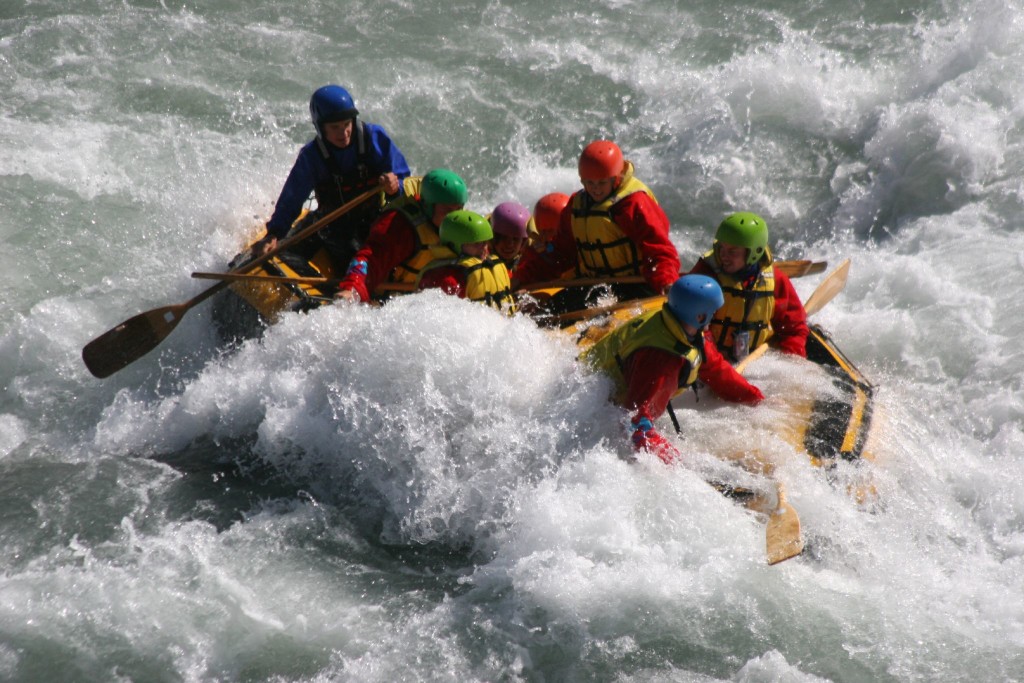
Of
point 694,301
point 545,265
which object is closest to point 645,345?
point 694,301

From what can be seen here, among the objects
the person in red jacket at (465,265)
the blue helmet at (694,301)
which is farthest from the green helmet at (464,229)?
the blue helmet at (694,301)

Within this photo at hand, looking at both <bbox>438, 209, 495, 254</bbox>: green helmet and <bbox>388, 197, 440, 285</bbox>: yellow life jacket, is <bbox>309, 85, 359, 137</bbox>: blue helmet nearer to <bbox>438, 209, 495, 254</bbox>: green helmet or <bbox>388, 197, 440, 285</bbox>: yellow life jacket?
<bbox>388, 197, 440, 285</bbox>: yellow life jacket

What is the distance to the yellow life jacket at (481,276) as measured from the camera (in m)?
6.38

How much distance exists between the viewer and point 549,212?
7.31m

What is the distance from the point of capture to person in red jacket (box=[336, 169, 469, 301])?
677cm

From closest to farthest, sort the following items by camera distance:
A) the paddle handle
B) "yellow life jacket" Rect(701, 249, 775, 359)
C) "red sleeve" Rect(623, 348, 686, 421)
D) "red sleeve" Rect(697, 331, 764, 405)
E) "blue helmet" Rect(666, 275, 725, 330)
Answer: "blue helmet" Rect(666, 275, 725, 330), "red sleeve" Rect(623, 348, 686, 421), "red sleeve" Rect(697, 331, 764, 405), "yellow life jacket" Rect(701, 249, 775, 359), the paddle handle

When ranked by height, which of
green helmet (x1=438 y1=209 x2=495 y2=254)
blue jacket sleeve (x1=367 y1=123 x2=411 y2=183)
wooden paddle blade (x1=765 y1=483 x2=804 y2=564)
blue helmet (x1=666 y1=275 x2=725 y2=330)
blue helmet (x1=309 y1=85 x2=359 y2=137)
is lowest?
wooden paddle blade (x1=765 y1=483 x2=804 y2=564)

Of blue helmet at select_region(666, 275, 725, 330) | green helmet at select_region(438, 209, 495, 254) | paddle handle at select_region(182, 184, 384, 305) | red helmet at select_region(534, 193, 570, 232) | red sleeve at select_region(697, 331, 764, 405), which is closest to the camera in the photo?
blue helmet at select_region(666, 275, 725, 330)

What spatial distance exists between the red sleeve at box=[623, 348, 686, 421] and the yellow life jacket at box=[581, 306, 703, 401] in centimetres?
3

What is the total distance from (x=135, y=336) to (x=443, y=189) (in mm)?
2223

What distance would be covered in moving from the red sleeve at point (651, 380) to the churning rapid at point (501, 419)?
0.89ft

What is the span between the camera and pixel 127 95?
430 inches

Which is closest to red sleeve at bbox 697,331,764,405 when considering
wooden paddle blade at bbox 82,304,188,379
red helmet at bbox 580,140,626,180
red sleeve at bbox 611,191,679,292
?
red sleeve at bbox 611,191,679,292

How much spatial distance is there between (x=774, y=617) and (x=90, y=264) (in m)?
6.20
